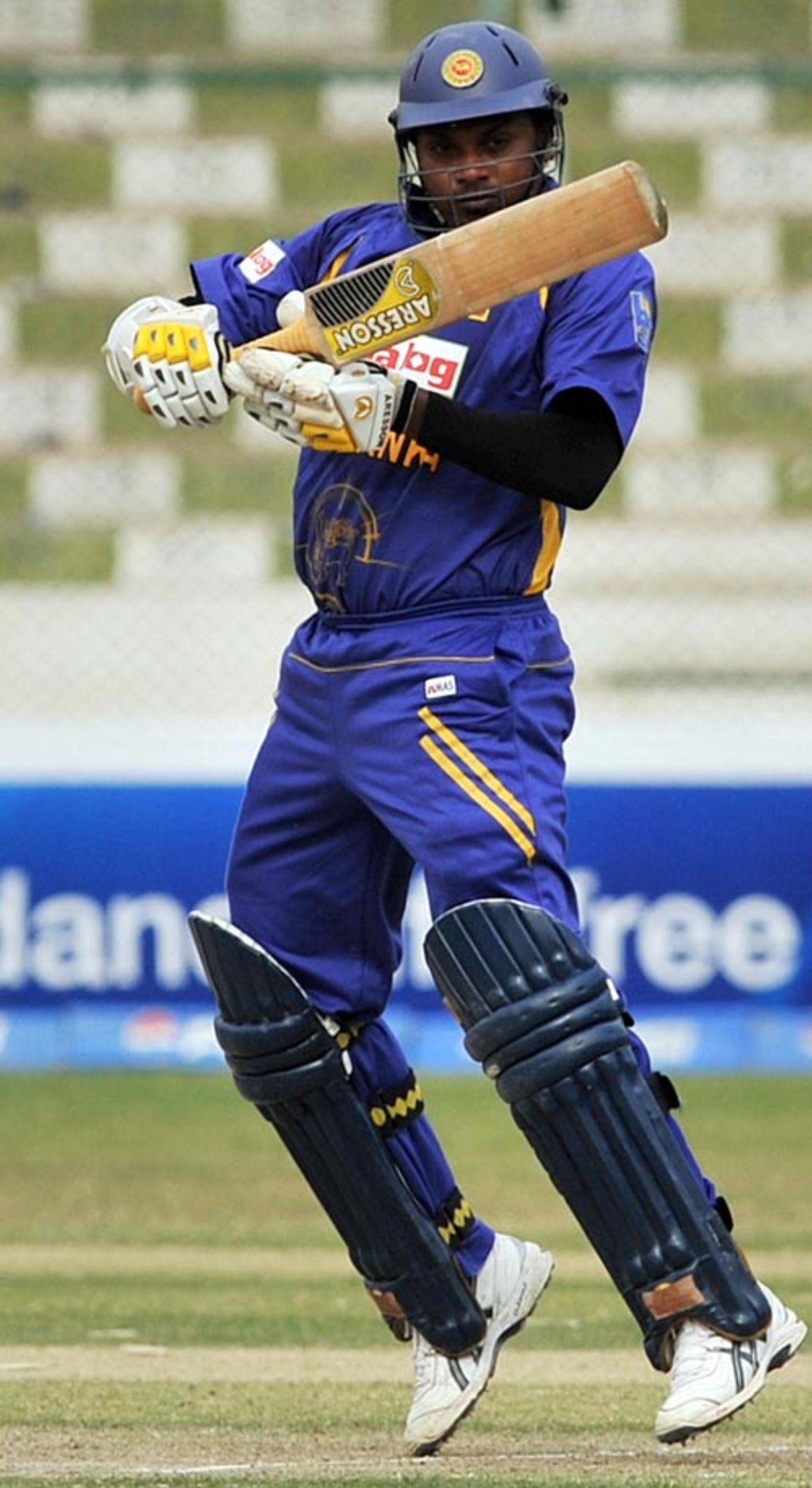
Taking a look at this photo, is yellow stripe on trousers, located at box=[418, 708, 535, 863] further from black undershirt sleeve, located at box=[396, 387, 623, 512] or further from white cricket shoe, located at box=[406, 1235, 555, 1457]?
white cricket shoe, located at box=[406, 1235, 555, 1457]

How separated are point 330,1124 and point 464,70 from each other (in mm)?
1650

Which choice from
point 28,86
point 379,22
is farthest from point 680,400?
point 28,86

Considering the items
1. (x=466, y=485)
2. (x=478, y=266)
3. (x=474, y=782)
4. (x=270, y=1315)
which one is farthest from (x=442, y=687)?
(x=270, y=1315)

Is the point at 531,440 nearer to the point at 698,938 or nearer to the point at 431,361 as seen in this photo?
the point at 431,361

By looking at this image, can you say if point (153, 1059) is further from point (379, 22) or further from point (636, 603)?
point (379, 22)

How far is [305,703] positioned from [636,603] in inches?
307

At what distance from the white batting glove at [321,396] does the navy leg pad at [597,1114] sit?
71 centimetres

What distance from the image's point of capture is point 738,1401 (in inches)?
161

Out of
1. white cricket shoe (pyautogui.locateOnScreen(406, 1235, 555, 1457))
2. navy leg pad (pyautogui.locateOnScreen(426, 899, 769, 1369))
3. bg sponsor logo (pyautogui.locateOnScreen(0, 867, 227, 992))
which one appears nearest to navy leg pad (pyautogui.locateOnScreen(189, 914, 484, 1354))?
white cricket shoe (pyautogui.locateOnScreen(406, 1235, 555, 1457))

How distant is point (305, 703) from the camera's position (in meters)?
4.47

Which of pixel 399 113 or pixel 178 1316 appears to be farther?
pixel 178 1316

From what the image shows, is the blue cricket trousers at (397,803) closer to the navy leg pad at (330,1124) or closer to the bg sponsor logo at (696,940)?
the navy leg pad at (330,1124)

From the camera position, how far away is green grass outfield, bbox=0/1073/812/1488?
428 centimetres

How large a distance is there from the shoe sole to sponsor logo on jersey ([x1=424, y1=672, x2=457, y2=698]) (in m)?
1.07
